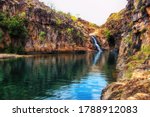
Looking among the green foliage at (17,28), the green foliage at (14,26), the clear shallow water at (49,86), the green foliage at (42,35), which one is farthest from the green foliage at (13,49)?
the clear shallow water at (49,86)

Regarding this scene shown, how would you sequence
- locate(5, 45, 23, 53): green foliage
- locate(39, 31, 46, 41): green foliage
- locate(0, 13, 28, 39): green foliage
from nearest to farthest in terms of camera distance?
1. locate(5, 45, 23, 53): green foliage
2. locate(0, 13, 28, 39): green foliage
3. locate(39, 31, 46, 41): green foliage

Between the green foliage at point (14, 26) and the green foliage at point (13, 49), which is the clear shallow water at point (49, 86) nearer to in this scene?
the green foliage at point (13, 49)

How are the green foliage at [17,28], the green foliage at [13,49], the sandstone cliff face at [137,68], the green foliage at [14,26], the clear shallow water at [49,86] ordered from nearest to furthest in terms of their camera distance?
the sandstone cliff face at [137,68]
the clear shallow water at [49,86]
the green foliage at [13,49]
the green foliage at [14,26]
the green foliage at [17,28]

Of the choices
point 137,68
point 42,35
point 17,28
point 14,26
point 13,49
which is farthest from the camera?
point 42,35

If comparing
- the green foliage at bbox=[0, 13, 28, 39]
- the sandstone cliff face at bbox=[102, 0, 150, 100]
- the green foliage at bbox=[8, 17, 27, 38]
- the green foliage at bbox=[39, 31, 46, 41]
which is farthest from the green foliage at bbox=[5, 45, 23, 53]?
the sandstone cliff face at bbox=[102, 0, 150, 100]

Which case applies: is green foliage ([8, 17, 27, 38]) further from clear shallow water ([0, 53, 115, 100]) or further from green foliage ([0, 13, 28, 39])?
clear shallow water ([0, 53, 115, 100])

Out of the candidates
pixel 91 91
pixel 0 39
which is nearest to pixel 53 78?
pixel 91 91

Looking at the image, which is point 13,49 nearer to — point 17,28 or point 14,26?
point 14,26

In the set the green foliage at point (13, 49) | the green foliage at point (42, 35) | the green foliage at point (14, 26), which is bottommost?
the green foliage at point (13, 49)

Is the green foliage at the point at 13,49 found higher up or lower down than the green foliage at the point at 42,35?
lower down

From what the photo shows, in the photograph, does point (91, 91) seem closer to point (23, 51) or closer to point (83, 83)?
point (83, 83)

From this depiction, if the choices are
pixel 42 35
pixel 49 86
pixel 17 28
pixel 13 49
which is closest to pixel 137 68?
pixel 49 86

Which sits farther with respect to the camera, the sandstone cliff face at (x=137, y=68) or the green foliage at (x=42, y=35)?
the green foliage at (x=42, y=35)

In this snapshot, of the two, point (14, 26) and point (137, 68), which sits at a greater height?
point (14, 26)
